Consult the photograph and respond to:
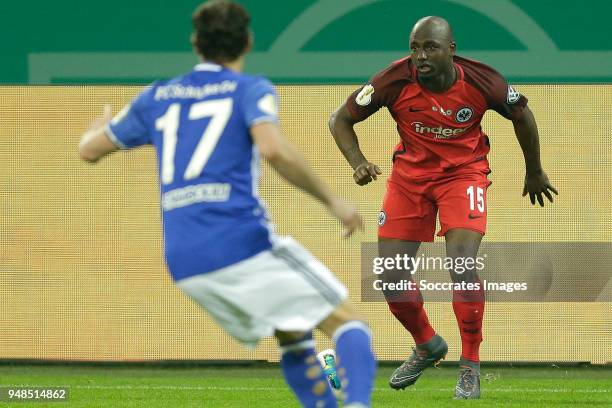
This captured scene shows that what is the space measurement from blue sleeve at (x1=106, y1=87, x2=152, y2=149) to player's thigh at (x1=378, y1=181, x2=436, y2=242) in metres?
3.29

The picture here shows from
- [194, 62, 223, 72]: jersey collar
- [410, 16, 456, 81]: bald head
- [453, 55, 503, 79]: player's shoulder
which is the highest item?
[410, 16, 456, 81]: bald head

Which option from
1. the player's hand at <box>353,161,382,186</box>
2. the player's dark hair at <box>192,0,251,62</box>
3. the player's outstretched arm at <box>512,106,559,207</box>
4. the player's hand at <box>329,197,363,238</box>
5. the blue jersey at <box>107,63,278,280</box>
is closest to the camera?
the player's hand at <box>329,197,363,238</box>

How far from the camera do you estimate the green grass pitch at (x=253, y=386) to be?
24.9 feet

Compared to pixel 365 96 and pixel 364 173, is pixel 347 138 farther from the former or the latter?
pixel 364 173

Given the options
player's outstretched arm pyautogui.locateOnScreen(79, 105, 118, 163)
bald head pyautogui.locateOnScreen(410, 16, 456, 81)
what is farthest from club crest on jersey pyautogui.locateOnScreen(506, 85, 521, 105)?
player's outstretched arm pyautogui.locateOnScreen(79, 105, 118, 163)

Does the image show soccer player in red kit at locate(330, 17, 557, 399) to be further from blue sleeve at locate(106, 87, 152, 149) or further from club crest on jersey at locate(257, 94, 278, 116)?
club crest on jersey at locate(257, 94, 278, 116)

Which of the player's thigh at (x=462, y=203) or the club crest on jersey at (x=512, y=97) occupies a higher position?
the club crest on jersey at (x=512, y=97)

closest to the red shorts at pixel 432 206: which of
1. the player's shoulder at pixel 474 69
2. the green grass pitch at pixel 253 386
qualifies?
the player's shoulder at pixel 474 69

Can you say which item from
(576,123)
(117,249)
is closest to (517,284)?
(576,123)

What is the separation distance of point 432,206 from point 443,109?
63 cm

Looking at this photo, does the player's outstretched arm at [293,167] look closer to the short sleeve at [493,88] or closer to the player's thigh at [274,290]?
the player's thigh at [274,290]

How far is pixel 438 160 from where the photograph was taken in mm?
7855

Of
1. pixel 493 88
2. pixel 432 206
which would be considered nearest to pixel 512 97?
pixel 493 88

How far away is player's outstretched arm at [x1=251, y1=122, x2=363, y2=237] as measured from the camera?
4.42 meters
